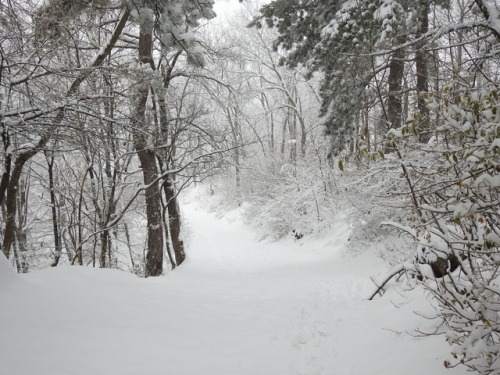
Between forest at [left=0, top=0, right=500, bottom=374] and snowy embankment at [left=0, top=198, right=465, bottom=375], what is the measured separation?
1.88ft

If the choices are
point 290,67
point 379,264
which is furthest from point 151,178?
point 379,264

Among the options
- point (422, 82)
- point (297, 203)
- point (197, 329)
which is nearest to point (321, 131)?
point (422, 82)

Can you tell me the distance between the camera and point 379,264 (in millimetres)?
7129

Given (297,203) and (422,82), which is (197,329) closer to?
(422,82)

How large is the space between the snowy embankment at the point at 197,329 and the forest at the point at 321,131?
57 centimetres

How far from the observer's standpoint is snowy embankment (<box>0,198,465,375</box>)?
8.58ft

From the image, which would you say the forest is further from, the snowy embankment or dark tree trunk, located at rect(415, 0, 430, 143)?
the snowy embankment

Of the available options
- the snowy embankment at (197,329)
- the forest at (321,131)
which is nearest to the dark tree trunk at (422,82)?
the forest at (321,131)

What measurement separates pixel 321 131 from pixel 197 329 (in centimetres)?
715

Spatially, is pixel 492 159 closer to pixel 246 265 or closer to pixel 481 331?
pixel 481 331

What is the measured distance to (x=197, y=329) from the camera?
3797mm

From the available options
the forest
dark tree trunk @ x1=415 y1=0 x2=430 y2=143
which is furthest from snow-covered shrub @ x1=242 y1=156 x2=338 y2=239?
dark tree trunk @ x1=415 y1=0 x2=430 y2=143

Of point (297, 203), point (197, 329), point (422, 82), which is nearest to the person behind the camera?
point (197, 329)

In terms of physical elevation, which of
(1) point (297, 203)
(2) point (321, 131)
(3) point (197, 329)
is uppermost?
(2) point (321, 131)
